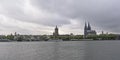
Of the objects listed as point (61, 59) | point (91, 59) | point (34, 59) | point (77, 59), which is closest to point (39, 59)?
point (34, 59)

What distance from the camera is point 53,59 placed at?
137 ft

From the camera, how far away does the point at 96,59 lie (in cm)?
4141

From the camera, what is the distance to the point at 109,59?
41.2 m

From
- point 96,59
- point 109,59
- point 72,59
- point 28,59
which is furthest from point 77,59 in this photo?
point 28,59

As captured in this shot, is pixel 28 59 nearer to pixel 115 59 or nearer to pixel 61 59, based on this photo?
pixel 61 59

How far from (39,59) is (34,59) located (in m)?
1.06

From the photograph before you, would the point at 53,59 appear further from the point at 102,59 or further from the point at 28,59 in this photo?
the point at 102,59

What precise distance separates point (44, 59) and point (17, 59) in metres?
6.08

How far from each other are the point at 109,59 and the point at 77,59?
657 cm

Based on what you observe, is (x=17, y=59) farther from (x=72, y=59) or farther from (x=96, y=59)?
(x=96, y=59)

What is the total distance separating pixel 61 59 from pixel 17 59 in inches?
378

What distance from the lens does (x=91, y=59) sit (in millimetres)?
41719

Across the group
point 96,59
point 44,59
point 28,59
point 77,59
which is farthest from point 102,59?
point 28,59

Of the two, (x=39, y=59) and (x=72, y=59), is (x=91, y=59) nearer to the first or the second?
(x=72, y=59)
